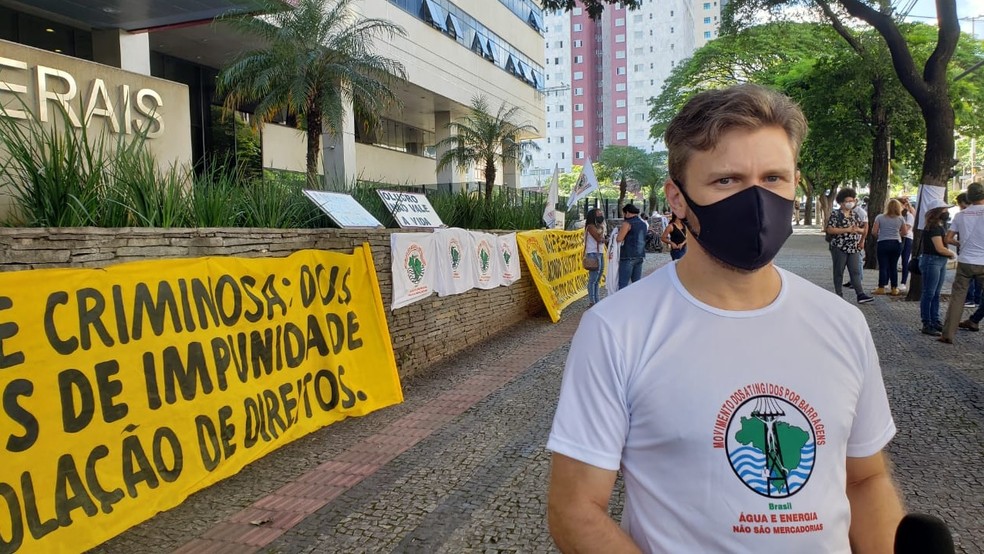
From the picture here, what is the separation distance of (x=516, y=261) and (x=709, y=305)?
983 cm

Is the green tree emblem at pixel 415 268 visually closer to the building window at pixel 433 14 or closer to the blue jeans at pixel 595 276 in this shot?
the blue jeans at pixel 595 276

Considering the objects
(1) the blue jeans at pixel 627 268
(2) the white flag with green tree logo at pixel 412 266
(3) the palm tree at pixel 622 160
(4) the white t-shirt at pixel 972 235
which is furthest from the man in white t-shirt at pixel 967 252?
(3) the palm tree at pixel 622 160

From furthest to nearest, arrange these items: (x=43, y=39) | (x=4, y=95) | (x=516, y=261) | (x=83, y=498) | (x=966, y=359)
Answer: (x=43, y=39), (x=516, y=261), (x=4, y=95), (x=966, y=359), (x=83, y=498)

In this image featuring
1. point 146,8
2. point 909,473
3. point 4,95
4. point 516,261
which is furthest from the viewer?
point 146,8

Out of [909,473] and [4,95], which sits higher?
[4,95]

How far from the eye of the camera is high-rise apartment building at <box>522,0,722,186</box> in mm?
123625

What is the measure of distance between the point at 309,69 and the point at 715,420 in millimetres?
17784

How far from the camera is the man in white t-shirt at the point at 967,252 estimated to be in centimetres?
811

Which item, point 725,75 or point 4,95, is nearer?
point 4,95

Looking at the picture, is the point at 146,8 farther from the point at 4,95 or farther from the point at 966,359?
the point at 966,359

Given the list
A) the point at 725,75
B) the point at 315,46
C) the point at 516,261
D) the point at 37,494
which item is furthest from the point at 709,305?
the point at 725,75

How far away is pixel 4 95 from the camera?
950cm

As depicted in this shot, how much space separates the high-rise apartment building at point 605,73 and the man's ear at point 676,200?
12326cm

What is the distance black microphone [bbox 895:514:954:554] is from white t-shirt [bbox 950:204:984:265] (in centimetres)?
835
